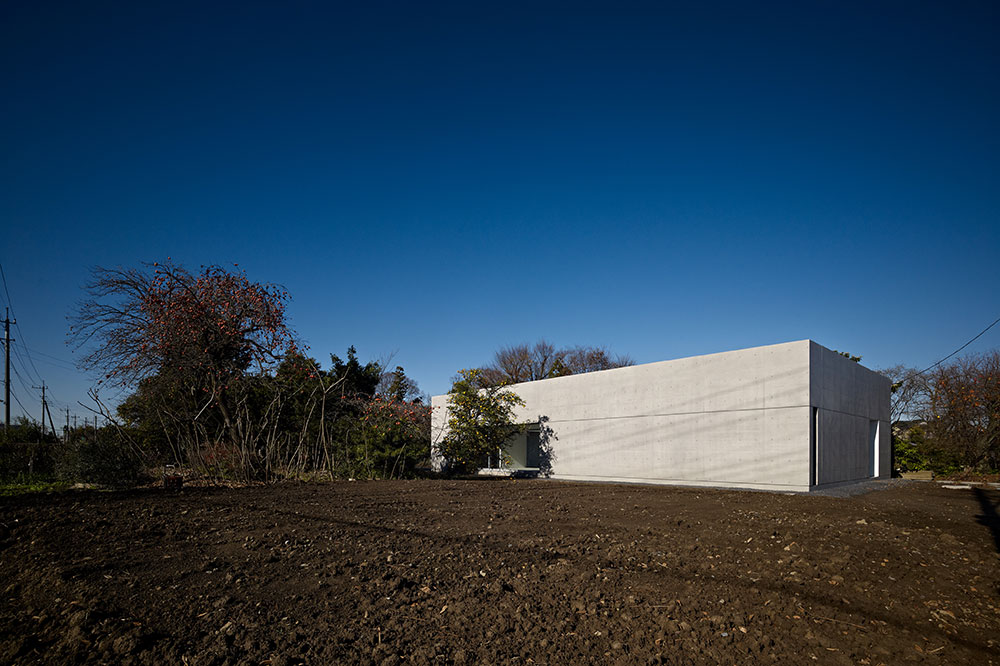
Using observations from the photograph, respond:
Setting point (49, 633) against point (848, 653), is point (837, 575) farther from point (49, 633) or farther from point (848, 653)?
point (49, 633)

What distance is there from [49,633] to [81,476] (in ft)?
24.1

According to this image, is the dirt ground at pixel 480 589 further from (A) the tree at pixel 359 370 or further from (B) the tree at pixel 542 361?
(B) the tree at pixel 542 361

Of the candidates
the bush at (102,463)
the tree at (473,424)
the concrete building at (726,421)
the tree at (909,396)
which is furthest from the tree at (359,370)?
the tree at (909,396)

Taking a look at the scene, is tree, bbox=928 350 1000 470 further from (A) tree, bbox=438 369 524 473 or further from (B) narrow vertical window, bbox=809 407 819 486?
(A) tree, bbox=438 369 524 473

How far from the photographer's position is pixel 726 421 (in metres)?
11.5

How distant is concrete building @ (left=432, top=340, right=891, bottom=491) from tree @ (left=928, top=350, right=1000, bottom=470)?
1.64 m

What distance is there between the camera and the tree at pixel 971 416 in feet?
48.2

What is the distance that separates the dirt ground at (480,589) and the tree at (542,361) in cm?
2779

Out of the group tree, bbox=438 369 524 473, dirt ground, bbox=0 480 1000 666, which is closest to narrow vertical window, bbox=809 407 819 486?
dirt ground, bbox=0 480 1000 666

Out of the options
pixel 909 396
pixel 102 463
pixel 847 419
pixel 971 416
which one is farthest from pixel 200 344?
pixel 909 396

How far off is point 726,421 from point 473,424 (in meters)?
6.10

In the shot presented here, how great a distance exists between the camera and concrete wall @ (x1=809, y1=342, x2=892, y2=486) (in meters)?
11.0

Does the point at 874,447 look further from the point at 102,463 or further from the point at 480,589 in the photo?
the point at 102,463

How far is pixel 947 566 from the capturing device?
398 centimetres
